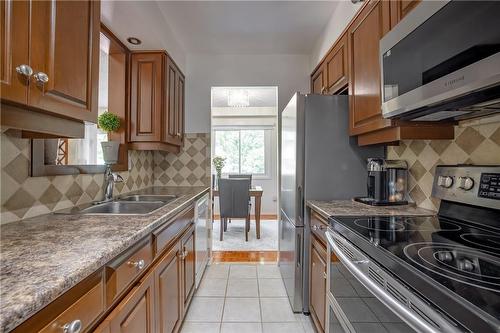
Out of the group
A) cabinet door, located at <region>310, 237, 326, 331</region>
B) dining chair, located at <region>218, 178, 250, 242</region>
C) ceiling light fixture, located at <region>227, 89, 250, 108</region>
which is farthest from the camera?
dining chair, located at <region>218, 178, 250, 242</region>

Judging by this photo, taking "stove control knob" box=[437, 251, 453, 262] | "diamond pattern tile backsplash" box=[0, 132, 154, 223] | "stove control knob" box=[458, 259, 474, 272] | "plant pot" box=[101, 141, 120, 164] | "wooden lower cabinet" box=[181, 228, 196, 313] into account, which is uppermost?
"plant pot" box=[101, 141, 120, 164]

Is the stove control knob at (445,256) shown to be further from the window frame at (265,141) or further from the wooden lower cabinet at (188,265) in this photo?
the window frame at (265,141)

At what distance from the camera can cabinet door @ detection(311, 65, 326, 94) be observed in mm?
2439

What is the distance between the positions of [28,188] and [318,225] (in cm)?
159

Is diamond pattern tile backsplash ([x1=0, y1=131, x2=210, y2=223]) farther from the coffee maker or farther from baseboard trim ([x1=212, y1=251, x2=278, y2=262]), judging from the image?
the coffee maker

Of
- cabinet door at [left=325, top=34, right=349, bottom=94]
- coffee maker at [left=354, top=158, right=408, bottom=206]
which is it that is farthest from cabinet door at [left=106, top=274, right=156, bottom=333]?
cabinet door at [left=325, top=34, right=349, bottom=94]

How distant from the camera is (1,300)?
1.54 ft

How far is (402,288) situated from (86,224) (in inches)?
46.3

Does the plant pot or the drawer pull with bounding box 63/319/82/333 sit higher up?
the plant pot

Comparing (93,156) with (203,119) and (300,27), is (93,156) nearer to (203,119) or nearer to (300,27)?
(203,119)

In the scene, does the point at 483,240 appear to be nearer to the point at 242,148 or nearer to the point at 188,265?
the point at 188,265

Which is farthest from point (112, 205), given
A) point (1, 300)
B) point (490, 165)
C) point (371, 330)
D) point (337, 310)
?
point (490, 165)

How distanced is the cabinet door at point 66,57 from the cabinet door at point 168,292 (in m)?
0.81

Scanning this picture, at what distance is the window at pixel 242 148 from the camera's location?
5.76m
